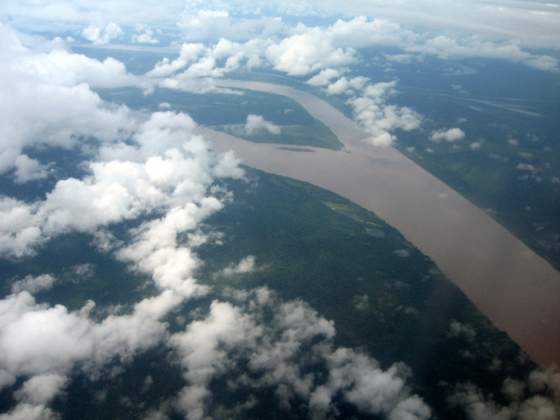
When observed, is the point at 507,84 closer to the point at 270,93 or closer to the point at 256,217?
the point at 270,93

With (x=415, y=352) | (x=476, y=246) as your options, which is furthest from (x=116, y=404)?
(x=476, y=246)

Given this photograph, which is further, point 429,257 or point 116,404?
point 429,257

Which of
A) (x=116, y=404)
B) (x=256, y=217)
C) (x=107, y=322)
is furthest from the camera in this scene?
(x=256, y=217)

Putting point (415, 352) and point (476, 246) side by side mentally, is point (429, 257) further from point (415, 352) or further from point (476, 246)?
point (415, 352)

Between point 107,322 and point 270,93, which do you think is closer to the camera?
point 107,322

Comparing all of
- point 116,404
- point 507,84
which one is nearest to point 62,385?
point 116,404

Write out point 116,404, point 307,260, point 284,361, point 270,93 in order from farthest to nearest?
1. point 270,93
2. point 307,260
3. point 284,361
4. point 116,404
